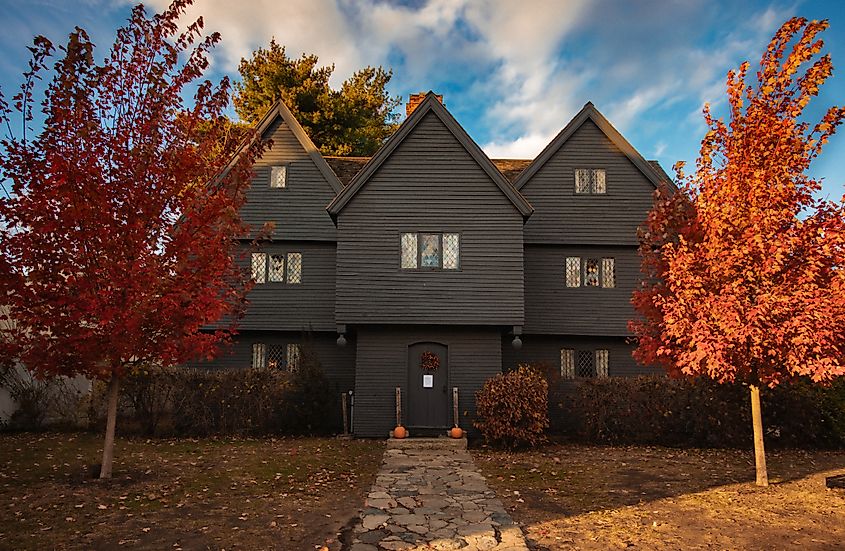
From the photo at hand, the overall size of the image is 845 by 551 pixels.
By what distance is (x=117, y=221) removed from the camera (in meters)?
10.1

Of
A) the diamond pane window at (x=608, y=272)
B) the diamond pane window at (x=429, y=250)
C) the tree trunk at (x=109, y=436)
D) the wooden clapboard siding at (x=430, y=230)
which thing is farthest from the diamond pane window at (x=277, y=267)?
the diamond pane window at (x=608, y=272)

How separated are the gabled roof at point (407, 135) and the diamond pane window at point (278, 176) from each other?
3922 mm

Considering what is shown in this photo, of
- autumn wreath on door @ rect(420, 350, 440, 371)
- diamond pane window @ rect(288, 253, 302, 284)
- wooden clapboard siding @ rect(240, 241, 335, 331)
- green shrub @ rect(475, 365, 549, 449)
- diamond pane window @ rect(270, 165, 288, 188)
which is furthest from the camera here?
diamond pane window @ rect(270, 165, 288, 188)

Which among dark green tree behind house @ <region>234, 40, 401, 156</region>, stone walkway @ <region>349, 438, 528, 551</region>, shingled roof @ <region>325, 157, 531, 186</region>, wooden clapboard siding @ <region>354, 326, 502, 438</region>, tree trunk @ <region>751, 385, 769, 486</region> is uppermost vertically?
dark green tree behind house @ <region>234, 40, 401, 156</region>

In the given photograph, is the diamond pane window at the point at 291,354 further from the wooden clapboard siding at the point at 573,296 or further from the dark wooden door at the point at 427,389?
the wooden clapboard siding at the point at 573,296

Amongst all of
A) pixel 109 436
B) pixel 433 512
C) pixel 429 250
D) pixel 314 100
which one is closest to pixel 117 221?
pixel 109 436

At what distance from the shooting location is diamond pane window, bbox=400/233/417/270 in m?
18.5

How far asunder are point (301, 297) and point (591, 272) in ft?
33.3

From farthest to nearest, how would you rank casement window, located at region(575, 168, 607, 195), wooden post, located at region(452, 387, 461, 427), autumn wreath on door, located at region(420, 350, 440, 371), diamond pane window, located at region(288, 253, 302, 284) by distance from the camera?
casement window, located at region(575, 168, 607, 195), diamond pane window, located at region(288, 253, 302, 284), autumn wreath on door, located at region(420, 350, 440, 371), wooden post, located at region(452, 387, 461, 427)

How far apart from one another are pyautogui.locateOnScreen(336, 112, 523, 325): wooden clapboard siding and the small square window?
0.16m

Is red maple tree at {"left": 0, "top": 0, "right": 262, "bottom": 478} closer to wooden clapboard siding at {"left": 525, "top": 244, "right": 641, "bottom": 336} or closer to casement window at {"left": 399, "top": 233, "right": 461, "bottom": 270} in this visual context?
casement window at {"left": 399, "top": 233, "right": 461, "bottom": 270}

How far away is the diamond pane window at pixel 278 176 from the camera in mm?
21688

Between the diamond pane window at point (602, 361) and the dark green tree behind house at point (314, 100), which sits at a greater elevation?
the dark green tree behind house at point (314, 100)

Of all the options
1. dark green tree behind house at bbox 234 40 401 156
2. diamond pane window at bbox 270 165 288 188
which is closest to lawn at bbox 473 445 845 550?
diamond pane window at bbox 270 165 288 188
